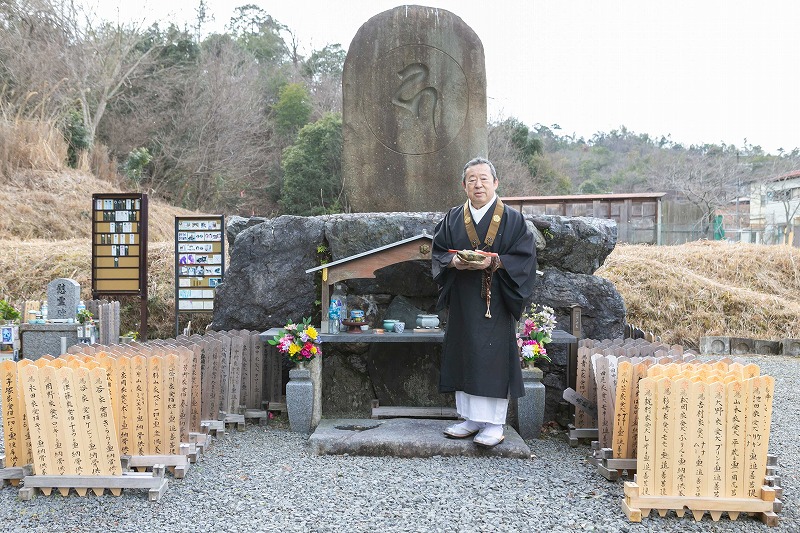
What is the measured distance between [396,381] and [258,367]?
1159mm

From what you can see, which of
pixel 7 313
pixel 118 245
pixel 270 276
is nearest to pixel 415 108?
pixel 270 276

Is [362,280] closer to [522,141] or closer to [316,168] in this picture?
[316,168]

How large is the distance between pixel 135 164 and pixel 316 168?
5.50 m

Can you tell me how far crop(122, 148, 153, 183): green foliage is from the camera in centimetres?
1912

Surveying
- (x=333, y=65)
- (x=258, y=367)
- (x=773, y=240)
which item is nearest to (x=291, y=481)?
(x=258, y=367)

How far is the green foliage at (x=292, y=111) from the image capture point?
23.8m

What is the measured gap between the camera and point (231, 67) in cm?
2427

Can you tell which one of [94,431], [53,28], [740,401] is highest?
[53,28]

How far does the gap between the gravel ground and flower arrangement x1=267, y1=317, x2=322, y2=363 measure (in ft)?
2.38

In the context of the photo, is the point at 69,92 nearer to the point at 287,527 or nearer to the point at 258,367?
the point at 258,367

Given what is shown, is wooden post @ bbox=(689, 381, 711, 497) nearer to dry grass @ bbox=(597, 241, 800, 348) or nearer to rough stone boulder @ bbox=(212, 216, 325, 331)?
rough stone boulder @ bbox=(212, 216, 325, 331)

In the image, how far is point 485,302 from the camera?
4652mm


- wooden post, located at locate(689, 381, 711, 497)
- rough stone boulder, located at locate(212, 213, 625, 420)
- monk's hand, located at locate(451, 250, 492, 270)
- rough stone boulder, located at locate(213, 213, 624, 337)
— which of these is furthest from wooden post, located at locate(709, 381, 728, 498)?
rough stone boulder, located at locate(213, 213, 624, 337)

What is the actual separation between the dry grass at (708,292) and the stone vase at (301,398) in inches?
269
